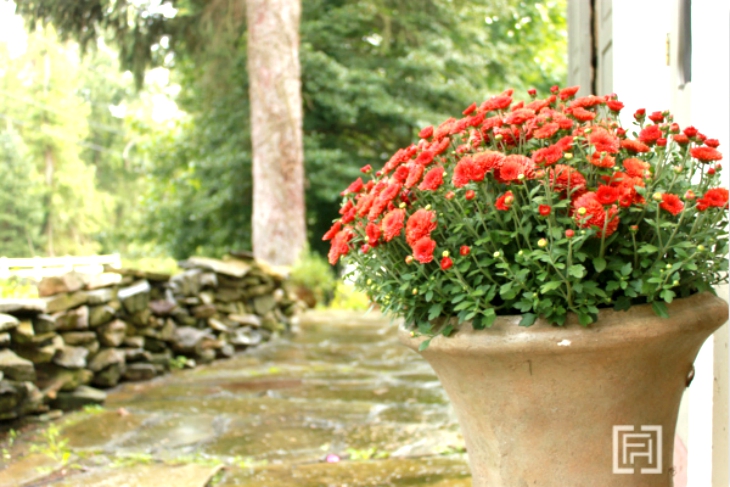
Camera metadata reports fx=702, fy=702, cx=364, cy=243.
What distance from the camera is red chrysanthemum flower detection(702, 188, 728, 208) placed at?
1.33 m

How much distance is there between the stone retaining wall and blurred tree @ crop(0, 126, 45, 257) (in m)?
2.29

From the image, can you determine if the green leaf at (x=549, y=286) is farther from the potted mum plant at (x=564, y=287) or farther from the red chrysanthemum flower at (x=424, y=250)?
the red chrysanthemum flower at (x=424, y=250)

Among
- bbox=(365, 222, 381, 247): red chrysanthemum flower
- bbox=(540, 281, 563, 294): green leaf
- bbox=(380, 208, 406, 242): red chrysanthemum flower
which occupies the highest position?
bbox=(380, 208, 406, 242): red chrysanthemum flower

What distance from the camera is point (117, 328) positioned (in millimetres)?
3881

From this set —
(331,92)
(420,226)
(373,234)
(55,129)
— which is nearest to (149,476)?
(373,234)

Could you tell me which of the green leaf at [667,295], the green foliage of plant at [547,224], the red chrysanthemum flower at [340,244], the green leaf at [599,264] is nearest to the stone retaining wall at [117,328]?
the red chrysanthemum flower at [340,244]

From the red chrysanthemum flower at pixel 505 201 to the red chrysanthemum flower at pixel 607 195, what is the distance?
160mm

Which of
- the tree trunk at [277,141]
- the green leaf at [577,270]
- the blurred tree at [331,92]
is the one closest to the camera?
the green leaf at [577,270]

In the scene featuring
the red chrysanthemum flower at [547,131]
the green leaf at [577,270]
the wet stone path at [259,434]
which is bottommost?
the wet stone path at [259,434]

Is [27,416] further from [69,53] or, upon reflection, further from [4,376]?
[69,53]

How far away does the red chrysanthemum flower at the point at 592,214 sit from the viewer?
130cm

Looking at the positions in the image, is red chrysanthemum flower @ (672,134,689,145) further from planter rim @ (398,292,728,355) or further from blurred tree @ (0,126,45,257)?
blurred tree @ (0,126,45,257)

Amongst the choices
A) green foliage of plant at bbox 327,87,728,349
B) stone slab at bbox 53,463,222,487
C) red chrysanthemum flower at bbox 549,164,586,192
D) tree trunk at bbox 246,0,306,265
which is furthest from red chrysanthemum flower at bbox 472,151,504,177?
tree trunk at bbox 246,0,306,265

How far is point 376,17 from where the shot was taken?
11750 millimetres
